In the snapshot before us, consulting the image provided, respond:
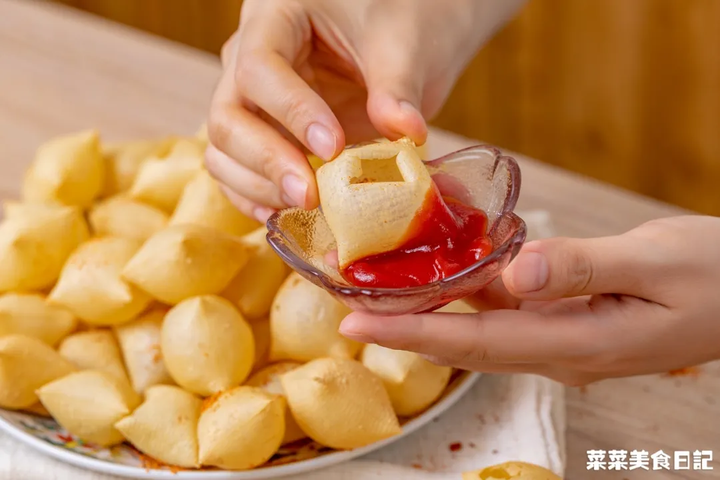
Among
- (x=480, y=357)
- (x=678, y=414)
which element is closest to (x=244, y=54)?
(x=480, y=357)

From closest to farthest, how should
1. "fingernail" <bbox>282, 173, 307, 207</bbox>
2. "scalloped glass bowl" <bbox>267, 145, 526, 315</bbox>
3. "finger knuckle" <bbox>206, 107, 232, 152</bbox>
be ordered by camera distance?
1. "scalloped glass bowl" <bbox>267, 145, 526, 315</bbox>
2. "fingernail" <bbox>282, 173, 307, 207</bbox>
3. "finger knuckle" <bbox>206, 107, 232, 152</bbox>

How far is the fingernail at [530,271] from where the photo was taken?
0.55 metres

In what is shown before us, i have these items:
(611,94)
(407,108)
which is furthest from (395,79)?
(611,94)

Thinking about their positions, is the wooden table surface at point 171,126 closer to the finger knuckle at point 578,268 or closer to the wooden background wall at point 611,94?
the finger knuckle at point 578,268

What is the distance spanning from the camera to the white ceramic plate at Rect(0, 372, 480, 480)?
71 centimetres

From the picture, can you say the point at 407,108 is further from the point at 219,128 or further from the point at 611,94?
the point at 611,94

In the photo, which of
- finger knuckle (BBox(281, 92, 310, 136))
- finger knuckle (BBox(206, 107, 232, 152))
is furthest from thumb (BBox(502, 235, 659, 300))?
finger knuckle (BBox(206, 107, 232, 152))

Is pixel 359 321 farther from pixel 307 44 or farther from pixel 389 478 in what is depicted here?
pixel 307 44

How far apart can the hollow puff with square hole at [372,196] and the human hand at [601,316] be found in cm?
6

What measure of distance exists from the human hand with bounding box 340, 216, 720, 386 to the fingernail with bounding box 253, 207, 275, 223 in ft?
0.89

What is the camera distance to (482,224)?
0.65 m

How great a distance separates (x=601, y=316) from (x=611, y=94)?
1309 mm

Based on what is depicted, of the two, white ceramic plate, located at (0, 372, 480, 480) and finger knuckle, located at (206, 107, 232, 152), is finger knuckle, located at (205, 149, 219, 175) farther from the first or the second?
white ceramic plate, located at (0, 372, 480, 480)

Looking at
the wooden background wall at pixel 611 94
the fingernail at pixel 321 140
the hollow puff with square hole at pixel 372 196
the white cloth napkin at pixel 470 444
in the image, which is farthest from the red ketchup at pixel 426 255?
the wooden background wall at pixel 611 94
